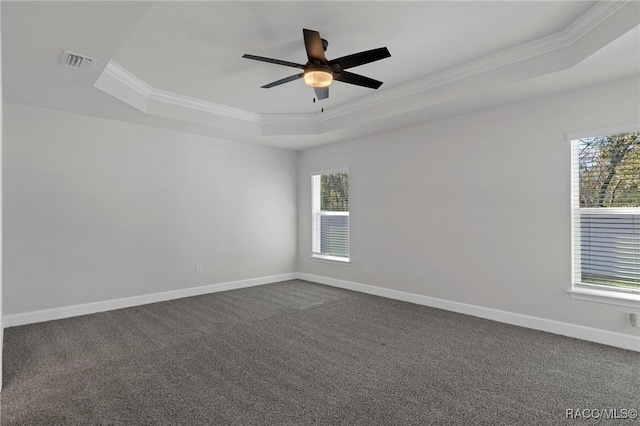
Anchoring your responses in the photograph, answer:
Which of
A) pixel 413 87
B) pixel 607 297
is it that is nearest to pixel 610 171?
pixel 607 297

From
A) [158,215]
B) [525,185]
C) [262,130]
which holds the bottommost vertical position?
[158,215]

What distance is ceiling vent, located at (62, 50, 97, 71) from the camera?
9.10ft

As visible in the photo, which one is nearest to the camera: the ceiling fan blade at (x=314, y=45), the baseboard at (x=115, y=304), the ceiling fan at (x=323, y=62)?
the ceiling fan blade at (x=314, y=45)

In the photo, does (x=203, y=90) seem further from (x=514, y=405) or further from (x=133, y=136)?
(x=514, y=405)

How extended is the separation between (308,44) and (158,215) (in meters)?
3.45

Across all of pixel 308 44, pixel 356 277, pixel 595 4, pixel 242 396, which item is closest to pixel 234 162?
pixel 356 277

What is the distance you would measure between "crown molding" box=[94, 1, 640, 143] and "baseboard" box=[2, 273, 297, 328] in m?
2.46

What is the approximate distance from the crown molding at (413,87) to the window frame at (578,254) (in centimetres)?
84

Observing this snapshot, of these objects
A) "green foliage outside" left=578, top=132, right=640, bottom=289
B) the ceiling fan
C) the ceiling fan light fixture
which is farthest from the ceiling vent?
"green foliage outside" left=578, top=132, right=640, bottom=289

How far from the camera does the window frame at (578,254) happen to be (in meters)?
3.14

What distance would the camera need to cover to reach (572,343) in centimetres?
324

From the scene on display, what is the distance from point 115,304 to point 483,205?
189 inches

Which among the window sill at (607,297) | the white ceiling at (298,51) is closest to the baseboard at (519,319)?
the window sill at (607,297)
